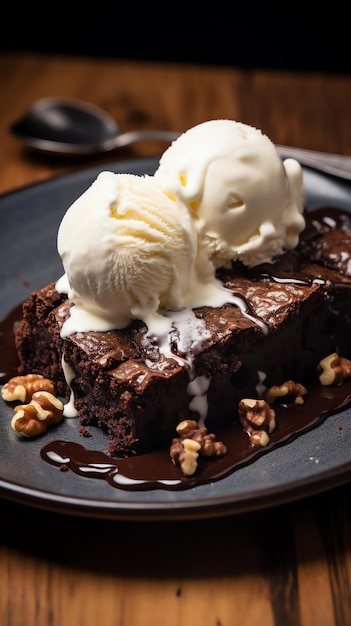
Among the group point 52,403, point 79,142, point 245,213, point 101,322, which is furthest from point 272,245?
point 79,142

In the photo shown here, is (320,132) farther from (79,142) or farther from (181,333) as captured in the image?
(181,333)

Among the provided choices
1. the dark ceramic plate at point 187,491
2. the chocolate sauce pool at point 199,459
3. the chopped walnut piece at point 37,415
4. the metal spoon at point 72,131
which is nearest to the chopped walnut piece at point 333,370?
the chocolate sauce pool at point 199,459

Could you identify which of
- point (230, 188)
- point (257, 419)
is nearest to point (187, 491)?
point (257, 419)

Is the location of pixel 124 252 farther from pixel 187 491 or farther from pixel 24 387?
pixel 187 491

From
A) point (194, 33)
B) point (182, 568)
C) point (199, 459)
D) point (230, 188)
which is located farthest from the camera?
point (194, 33)

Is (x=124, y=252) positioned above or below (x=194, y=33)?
above
